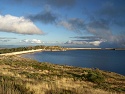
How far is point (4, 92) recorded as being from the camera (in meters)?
8.64

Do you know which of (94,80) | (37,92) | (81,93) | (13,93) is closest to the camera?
(13,93)

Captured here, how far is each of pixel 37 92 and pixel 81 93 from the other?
210 centimetres

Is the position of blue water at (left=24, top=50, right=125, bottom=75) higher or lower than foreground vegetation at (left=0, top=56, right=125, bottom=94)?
lower

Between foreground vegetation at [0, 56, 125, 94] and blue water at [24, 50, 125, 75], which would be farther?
blue water at [24, 50, 125, 75]

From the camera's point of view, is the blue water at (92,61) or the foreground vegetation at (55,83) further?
the blue water at (92,61)

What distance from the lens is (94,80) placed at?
22172 millimetres

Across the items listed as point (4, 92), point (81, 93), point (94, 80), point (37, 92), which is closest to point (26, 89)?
point (37, 92)

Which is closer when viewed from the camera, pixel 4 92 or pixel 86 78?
pixel 4 92

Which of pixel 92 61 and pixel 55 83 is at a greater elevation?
pixel 55 83

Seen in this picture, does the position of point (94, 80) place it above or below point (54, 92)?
below

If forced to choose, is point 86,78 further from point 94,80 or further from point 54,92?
point 54,92

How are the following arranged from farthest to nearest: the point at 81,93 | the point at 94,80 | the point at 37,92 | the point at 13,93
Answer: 1. the point at 94,80
2. the point at 81,93
3. the point at 37,92
4. the point at 13,93

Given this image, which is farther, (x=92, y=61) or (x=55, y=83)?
(x=92, y=61)

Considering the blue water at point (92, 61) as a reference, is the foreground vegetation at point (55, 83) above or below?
above
